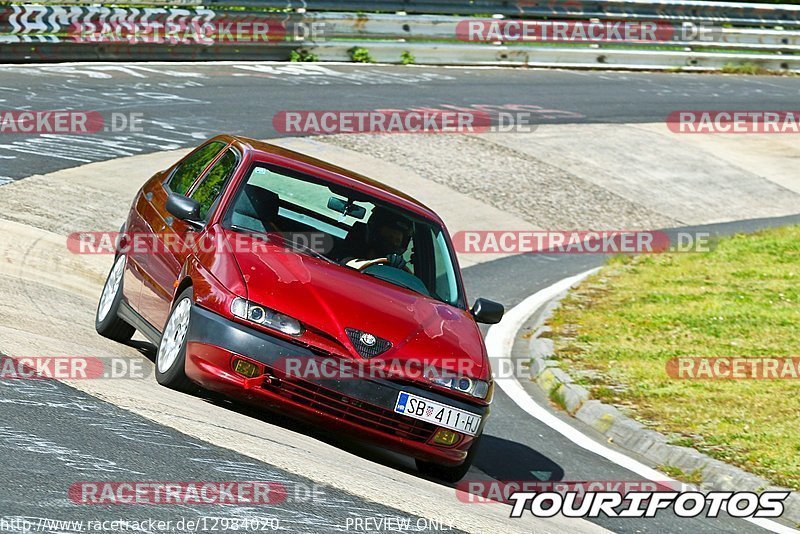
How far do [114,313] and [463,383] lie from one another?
2.84 metres

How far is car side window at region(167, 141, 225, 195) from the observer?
9.04 m

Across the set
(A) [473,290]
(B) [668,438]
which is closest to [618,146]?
(A) [473,290]

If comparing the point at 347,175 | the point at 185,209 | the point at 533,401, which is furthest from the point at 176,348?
the point at 533,401

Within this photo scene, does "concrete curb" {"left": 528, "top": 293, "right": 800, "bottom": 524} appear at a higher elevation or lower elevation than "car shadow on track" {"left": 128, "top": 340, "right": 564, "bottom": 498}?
lower

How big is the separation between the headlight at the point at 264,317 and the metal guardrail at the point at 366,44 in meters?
→ 13.8

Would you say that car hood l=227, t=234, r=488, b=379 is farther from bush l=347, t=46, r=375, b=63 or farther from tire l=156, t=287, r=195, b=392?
bush l=347, t=46, r=375, b=63

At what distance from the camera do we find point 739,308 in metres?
13.0

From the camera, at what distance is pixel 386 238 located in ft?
27.6

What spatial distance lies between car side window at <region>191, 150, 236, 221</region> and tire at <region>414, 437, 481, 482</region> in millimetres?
2095

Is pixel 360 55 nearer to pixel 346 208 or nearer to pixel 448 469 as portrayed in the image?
pixel 346 208

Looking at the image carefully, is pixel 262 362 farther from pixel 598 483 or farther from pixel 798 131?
pixel 798 131

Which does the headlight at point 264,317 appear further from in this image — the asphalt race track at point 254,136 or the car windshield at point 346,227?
the car windshield at point 346,227

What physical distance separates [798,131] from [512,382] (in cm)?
1550

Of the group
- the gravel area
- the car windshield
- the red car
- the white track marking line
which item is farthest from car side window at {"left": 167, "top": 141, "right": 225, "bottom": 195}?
the gravel area
